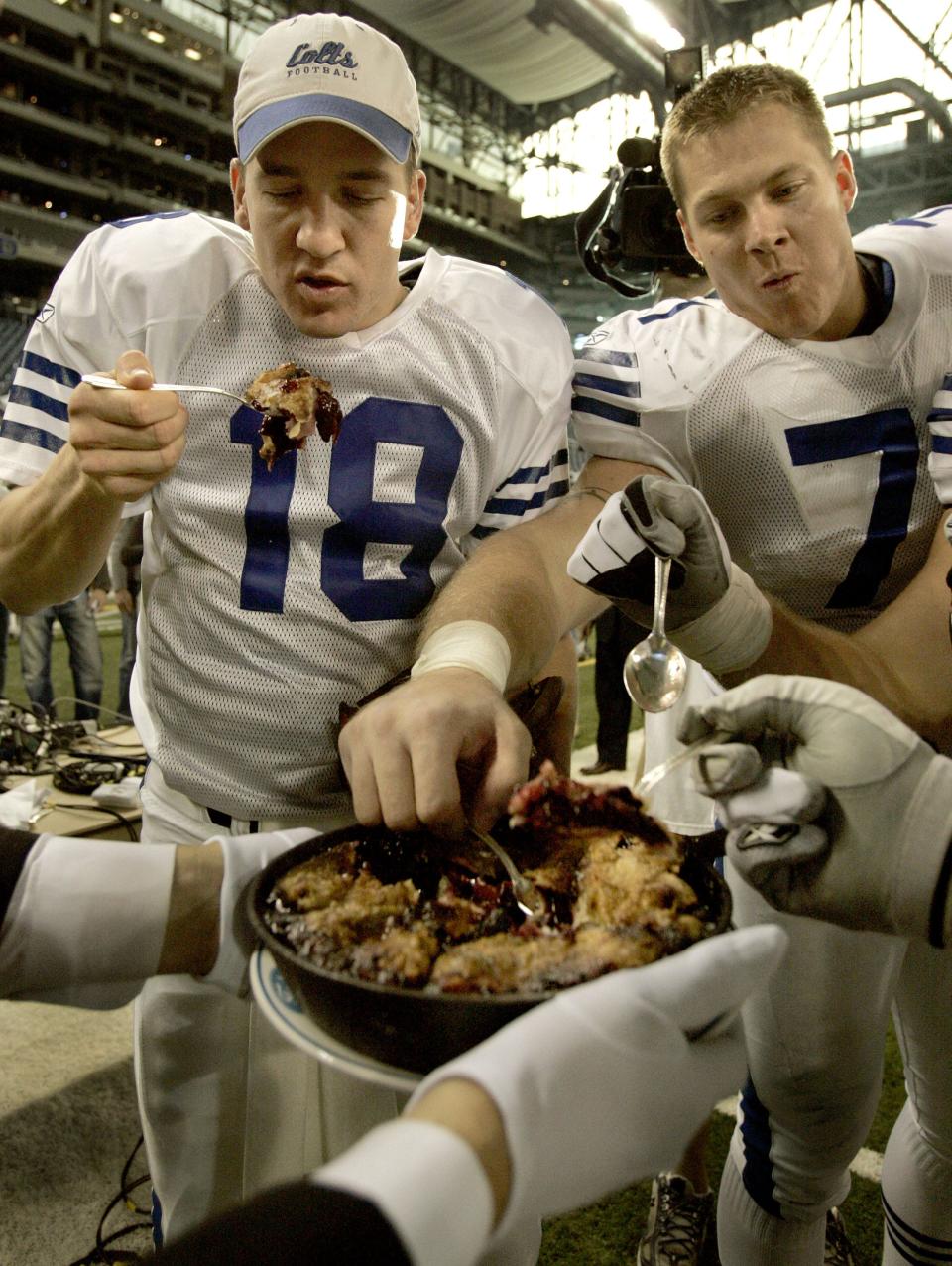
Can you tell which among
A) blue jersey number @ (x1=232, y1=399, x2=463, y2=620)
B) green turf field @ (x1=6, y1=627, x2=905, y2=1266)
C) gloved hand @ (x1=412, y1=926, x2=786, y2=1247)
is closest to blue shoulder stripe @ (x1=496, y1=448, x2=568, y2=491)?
blue jersey number @ (x1=232, y1=399, x2=463, y2=620)

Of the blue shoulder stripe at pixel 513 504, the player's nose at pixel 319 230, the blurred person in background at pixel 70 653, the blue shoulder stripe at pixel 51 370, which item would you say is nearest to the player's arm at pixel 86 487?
the blue shoulder stripe at pixel 51 370

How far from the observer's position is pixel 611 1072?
1.87 ft

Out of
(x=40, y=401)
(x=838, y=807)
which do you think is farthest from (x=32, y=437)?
(x=838, y=807)

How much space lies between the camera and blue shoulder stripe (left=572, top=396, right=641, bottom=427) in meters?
1.49

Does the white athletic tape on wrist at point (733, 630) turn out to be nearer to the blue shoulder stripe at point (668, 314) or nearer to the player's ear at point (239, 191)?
the blue shoulder stripe at point (668, 314)

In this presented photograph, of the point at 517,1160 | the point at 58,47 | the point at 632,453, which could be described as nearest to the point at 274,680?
the point at 632,453

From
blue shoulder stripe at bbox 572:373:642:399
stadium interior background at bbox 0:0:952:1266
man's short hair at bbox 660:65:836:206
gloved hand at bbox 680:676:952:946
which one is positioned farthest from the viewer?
stadium interior background at bbox 0:0:952:1266

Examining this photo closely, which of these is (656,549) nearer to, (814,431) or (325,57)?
(814,431)

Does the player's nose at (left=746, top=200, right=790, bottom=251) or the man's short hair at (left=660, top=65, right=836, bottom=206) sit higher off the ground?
the man's short hair at (left=660, top=65, right=836, bottom=206)

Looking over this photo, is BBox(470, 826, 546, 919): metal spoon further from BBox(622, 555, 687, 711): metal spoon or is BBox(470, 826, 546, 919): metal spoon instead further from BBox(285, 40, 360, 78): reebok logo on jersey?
BBox(285, 40, 360, 78): reebok logo on jersey

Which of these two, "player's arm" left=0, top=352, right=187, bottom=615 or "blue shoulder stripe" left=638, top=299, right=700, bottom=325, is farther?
"blue shoulder stripe" left=638, top=299, right=700, bottom=325

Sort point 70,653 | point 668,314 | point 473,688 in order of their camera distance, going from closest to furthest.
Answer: point 473,688 < point 668,314 < point 70,653

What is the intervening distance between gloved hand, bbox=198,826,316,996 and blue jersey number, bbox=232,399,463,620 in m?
0.38

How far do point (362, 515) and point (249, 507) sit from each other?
0.15 meters
